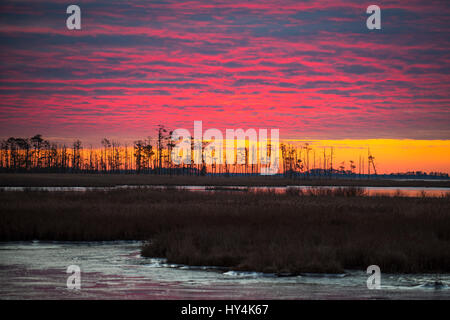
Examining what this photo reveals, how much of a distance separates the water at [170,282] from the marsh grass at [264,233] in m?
0.91

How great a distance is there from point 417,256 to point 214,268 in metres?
7.51

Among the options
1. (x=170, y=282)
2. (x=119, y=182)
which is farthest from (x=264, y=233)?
(x=119, y=182)

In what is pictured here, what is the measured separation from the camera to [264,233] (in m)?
24.7

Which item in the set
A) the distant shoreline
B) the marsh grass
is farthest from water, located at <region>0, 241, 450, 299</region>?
the distant shoreline

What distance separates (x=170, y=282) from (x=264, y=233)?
8.45 m

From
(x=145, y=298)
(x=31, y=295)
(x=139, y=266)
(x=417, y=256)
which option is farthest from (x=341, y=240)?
(x=31, y=295)

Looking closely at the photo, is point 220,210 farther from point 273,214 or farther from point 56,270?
point 56,270

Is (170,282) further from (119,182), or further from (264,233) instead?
(119,182)

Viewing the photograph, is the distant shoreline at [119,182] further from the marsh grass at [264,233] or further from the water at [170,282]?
the water at [170,282]

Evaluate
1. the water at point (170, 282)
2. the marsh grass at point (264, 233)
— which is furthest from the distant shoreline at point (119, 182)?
the water at point (170, 282)

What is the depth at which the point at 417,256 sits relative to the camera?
65.2 ft

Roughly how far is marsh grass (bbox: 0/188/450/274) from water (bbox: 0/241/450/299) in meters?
0.91
